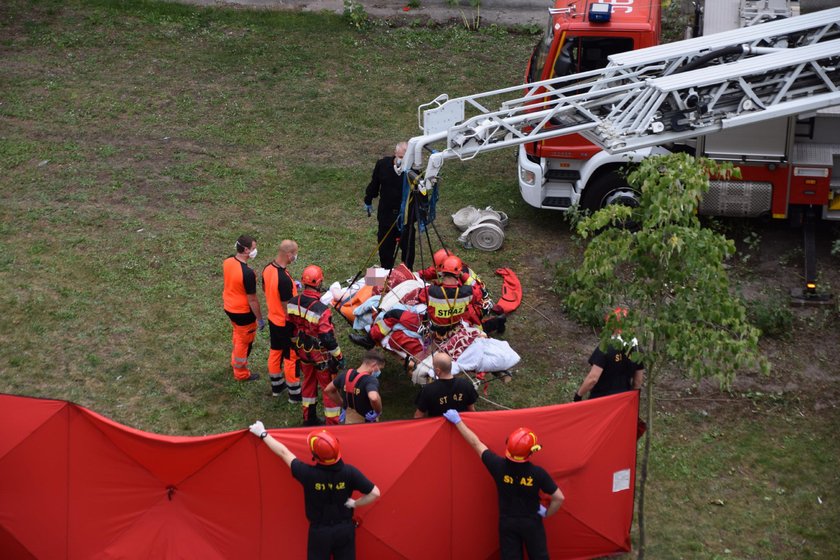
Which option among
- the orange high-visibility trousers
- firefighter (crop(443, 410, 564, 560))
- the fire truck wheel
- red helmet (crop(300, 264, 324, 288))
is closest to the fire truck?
the fire truck wheel

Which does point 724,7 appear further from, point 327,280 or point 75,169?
point 75,169

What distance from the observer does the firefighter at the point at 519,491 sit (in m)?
6.72

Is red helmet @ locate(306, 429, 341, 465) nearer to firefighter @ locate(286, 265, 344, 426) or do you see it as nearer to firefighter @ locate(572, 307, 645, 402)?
firefighter @ locate(286, 265, 344, 426)

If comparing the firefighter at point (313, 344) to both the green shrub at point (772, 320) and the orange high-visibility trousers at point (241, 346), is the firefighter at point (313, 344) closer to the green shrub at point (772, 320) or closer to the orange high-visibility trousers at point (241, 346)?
the orange high-visibility trousers at point (241, 346)

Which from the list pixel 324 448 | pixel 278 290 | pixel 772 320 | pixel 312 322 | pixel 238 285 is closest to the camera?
pixel 324 448

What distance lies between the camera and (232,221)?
12672mm

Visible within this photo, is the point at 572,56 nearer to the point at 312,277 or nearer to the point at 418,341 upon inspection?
the point at 418,341

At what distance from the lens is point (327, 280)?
11.4 meters

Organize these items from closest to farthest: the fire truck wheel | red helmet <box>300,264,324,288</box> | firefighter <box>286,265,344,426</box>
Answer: firefighter <box>286,265,344,426</box>, red helmet <box>300,264,324,288</box>, the fire truck wheel

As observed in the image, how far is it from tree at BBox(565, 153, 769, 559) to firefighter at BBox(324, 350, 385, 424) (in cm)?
181

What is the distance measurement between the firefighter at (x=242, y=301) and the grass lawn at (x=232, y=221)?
344 mm

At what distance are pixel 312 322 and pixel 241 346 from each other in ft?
4.22

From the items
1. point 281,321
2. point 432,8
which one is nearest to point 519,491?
point 281,321

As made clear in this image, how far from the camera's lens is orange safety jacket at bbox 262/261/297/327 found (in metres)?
8.90
